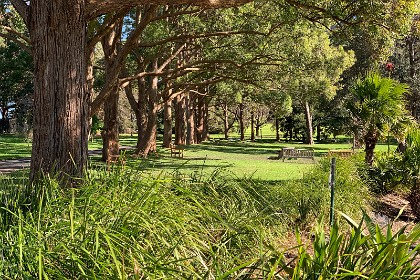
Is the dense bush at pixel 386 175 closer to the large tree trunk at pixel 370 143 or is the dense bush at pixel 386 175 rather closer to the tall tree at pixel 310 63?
the large tree trunk at pixel 370 143

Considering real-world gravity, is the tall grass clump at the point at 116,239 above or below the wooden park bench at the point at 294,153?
above

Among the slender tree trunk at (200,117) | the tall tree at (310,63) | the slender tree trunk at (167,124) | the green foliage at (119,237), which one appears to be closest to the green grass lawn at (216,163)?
the green foliage at (119,237)

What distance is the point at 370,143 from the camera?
13180mm

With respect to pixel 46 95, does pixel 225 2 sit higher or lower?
higher

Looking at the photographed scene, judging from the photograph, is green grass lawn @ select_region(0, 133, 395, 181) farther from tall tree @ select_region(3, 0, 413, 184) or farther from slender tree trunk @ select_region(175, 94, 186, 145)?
slender tree trunk @ select_region(175, 94, 186, 145)

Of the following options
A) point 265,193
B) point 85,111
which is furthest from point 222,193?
point 85,111

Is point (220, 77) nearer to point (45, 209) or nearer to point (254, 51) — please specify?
point (254, 51)

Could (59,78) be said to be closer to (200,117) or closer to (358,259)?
(358,259)

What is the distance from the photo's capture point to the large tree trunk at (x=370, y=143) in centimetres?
1308

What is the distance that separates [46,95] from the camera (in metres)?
6.45

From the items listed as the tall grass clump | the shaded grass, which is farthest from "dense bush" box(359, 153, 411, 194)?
the shaded grass

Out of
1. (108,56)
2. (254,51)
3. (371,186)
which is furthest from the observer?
(254,51)

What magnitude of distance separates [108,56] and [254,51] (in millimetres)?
5727

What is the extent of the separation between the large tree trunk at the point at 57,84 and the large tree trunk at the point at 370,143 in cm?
895
